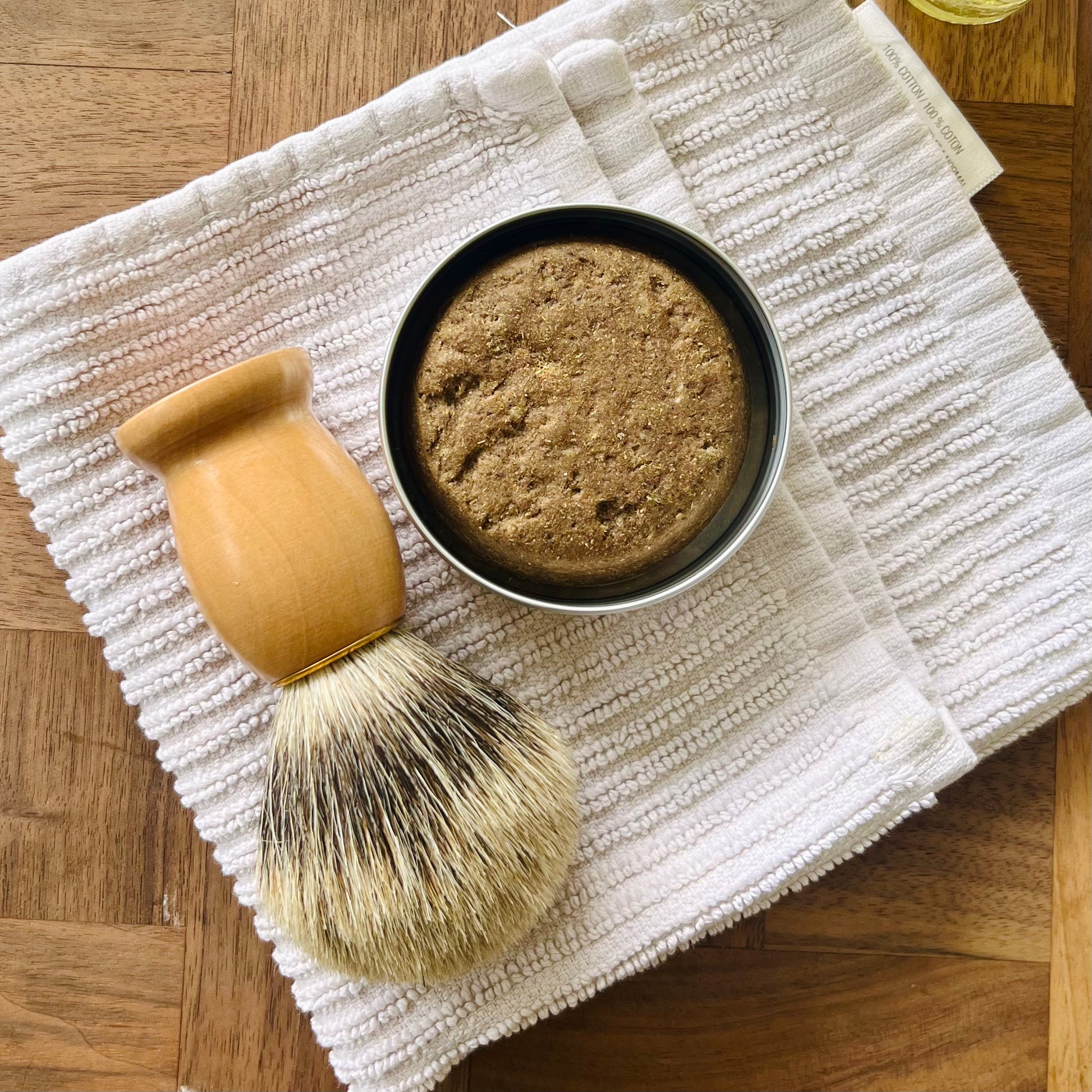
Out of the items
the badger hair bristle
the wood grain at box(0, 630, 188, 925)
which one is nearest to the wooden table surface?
the wood grain at box(0, 630, 188, 925)

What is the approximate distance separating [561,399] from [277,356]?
141mm

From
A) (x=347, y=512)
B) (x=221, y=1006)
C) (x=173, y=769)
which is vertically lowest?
(x=221, y=1006)

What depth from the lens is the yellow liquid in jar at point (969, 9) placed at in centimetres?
56

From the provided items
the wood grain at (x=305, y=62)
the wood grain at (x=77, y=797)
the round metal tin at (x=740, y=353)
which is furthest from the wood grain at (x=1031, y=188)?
the wood grain at (x=77, y=797)

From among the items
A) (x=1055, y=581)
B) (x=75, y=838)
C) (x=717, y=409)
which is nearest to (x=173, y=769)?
(x=75, y=838)

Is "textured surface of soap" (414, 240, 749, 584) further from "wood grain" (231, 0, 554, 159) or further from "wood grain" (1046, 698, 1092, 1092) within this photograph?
"wood grain" (1046, 698, 1092, 1092)

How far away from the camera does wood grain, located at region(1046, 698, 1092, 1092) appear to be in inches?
22.3

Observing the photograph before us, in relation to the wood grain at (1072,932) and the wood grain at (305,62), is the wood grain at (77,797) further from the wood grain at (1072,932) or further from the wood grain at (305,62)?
the wood grain at (1072,932)

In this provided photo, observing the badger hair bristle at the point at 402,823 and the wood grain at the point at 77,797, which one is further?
the wood grain at the point at 77,797

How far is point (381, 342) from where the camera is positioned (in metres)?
0.51

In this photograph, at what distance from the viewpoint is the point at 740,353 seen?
1.52ft

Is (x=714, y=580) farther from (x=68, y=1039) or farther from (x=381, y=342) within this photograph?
(x=68, y=1039)

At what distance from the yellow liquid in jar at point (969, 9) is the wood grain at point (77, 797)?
654 millimetres

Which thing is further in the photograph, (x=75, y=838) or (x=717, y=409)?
(x=75, y=838)
